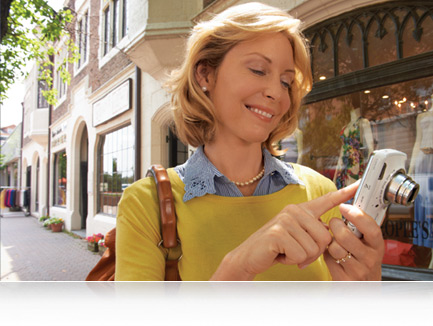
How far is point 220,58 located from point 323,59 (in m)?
1.47

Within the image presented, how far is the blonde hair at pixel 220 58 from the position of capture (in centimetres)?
44

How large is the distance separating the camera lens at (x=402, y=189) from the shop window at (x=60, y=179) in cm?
419

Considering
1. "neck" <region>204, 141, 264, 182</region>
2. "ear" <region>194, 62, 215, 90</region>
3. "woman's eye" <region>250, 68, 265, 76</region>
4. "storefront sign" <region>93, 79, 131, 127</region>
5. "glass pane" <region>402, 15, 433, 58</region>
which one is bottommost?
"neck" <region>204, 141, 264, 182</region>

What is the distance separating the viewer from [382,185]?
0.98ft

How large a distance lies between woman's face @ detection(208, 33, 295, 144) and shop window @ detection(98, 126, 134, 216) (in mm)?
2773

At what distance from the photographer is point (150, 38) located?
6.40ft

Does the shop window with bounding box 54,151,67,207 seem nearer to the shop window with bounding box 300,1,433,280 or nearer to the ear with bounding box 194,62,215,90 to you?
the shop window with bounding box 300,1,433,280

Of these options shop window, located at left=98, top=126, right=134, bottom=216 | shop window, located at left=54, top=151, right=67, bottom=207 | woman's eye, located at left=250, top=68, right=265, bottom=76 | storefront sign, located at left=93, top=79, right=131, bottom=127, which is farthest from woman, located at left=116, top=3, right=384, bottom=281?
shop window, located at left=54, top=151, right=67, bottom=207

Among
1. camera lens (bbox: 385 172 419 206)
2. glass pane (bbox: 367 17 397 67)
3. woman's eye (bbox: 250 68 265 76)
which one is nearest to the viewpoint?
camera lens (bbox: 385 172 419 206)

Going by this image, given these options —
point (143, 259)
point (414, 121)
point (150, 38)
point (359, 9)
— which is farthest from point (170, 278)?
point (150, 38)

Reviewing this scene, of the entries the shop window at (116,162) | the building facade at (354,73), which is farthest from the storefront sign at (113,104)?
the building facade at (354,73)

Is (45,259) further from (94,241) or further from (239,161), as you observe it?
(239,161)

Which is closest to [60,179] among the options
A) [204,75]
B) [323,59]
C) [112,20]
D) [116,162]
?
[116,162]

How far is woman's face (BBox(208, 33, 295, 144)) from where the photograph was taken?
43 cm
